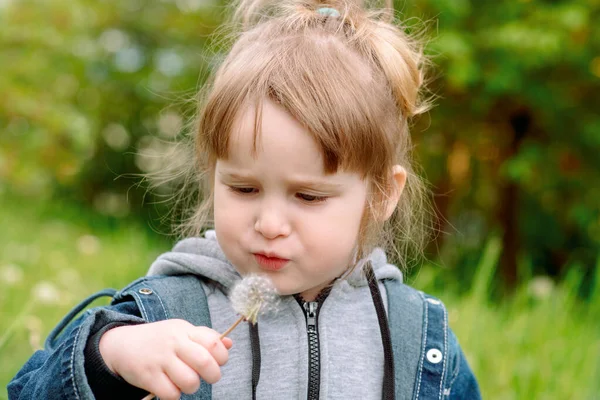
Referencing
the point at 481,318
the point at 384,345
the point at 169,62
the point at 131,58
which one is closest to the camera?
the point at 384,345

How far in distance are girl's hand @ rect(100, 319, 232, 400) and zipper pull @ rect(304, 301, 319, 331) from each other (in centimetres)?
38

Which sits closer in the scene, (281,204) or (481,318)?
(281,204)

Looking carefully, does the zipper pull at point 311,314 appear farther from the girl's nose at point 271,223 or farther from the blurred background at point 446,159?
the blurred background at point 446,159

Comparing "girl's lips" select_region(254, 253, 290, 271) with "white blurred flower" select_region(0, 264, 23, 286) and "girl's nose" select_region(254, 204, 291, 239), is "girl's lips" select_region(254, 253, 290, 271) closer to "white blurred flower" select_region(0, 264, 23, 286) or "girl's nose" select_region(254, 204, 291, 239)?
"girl's nose" select_region(254, 204, 291, 239)

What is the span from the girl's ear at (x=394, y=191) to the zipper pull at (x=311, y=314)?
25 cm

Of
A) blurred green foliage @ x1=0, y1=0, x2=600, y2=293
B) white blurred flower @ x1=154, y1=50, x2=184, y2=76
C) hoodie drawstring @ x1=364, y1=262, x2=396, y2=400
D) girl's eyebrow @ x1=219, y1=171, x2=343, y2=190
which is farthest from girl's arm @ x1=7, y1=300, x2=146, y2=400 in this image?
white blurred flower @ x1=154, y1=50, x2=184, y2=76

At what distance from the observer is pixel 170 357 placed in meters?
1.22

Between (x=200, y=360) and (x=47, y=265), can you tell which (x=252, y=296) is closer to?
(x=200, y=360)

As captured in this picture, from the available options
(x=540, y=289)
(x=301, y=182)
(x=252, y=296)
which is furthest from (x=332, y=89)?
(x=540, y=289)

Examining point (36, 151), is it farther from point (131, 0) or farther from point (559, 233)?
point (559, 233)

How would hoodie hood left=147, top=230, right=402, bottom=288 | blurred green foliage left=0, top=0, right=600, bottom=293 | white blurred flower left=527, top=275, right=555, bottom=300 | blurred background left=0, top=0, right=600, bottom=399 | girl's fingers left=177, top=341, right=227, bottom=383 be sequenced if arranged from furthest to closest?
1. blurred green foliage left=0, top=0, right=600, bottom=293
2. white blurred flower left=527, top=275, right=555, bottom=300
3. blurred background left=0, top=0, right=600, bottom=399
4. hoodie hood left=147, top=230, right=402, bottom=288
5. girl's fingers left=177, top=341, right=227, bottom=383

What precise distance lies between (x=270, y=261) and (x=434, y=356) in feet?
1.72

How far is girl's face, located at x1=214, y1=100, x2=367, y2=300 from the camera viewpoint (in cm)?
140

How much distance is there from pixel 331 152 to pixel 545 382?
1.63m
